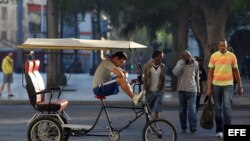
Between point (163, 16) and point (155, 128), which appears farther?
point (163, 16)

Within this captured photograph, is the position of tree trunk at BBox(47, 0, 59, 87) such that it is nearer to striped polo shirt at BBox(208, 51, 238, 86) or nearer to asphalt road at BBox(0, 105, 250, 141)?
asphalt road at BBox(0, 105, 250, 141)

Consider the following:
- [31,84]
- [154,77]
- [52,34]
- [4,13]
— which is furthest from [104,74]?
[4,13]

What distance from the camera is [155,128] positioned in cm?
1308

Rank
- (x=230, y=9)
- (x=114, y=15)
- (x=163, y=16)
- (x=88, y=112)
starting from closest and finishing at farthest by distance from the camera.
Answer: (x=88, y=112), (x=230, y=9), (x=163, y=16), (x=114, y=15)

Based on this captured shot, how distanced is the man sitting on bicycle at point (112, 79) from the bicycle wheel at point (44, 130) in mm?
871

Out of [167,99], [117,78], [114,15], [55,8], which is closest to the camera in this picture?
[117,78]

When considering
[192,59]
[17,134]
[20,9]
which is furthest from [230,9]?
[20,9]

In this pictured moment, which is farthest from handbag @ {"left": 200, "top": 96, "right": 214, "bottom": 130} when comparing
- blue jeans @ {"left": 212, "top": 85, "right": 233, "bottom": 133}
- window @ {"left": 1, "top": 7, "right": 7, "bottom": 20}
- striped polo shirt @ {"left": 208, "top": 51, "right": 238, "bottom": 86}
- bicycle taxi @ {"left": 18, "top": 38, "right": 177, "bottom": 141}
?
window @ {"left": 1, "top": 7, "right": 7, "bottom": 20}

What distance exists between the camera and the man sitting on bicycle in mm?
12883

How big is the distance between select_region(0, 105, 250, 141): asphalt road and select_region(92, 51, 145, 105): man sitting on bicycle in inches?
81.2

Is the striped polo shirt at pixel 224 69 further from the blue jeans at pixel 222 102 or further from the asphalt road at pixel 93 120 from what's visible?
the asphalt road at pixel 93 120

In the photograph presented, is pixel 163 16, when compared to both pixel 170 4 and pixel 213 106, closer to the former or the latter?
pixel 170 4

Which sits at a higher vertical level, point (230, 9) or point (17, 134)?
point (230, 9)

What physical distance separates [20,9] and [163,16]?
78.9ft
